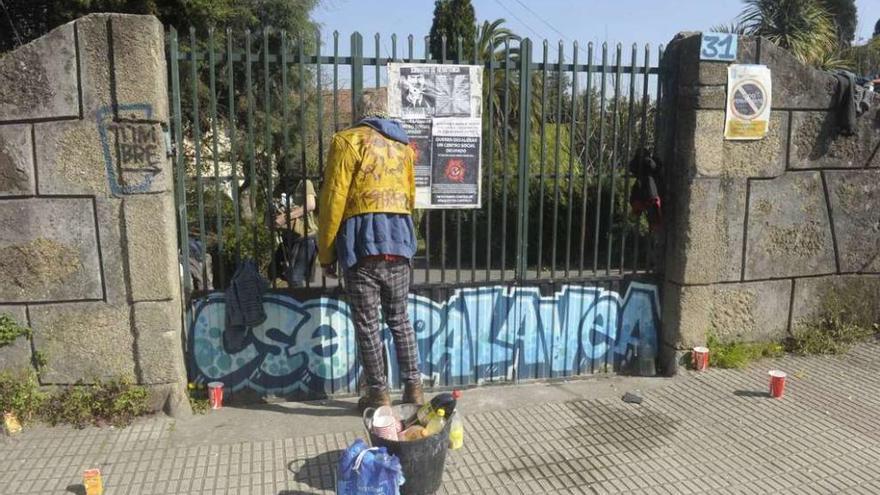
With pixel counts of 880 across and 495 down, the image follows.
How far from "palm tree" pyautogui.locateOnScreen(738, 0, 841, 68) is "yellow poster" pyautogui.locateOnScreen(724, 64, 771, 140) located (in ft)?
43.8

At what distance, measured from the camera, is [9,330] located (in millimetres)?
A: 3928

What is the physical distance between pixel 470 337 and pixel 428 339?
12.5 inches

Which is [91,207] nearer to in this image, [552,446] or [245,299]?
[245,299]

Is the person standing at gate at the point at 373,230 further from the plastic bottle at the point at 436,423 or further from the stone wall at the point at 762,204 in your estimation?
the stone wall at the point at 762,204

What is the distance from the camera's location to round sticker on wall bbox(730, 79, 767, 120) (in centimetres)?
469

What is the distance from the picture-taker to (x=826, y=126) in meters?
5.08

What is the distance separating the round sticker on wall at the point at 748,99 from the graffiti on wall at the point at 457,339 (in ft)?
4.84

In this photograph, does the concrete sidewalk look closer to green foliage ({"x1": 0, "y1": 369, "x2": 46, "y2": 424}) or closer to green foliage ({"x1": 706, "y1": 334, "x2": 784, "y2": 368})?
green foliage ({"x1": 0, "y1": 369, "x2": 46, "y2": 424})

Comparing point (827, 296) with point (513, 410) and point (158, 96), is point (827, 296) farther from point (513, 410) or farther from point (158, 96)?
point (158, 96)

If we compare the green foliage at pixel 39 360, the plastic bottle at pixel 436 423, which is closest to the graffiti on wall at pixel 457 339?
the green foliage at pixel 39 360

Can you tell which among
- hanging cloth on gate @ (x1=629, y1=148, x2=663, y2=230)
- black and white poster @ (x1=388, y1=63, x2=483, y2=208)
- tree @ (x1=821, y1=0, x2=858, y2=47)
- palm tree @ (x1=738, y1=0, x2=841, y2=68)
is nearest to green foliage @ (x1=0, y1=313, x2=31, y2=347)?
black and white poster @ (x1=388, y1=63, x2=483, y2=208)

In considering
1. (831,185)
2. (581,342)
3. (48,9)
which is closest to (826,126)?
(831,185)

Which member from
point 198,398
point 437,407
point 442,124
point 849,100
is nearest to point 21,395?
point 198,398

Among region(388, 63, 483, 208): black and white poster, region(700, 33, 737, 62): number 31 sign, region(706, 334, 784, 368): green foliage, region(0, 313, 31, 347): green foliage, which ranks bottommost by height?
region(706, 334, 784, 368): green foliage
